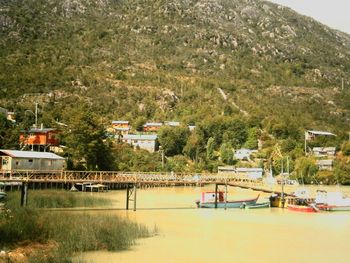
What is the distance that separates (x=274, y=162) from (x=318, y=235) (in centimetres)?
9188

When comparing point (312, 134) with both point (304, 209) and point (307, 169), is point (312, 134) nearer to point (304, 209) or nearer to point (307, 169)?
point (307, 169)

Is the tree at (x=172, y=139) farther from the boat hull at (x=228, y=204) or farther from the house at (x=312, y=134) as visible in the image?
the boat hull at (x=228, y=204)

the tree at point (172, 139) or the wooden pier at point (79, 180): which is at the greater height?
the tree at point (172, 139)

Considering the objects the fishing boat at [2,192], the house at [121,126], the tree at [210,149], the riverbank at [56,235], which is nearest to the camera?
the riverbank at [56,235]

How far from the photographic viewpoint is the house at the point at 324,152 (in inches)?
5837

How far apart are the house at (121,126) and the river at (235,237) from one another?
83.8 meters

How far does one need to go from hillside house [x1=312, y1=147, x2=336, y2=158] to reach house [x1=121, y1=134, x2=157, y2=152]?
4642 centimetres

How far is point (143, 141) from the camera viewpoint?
141625mm

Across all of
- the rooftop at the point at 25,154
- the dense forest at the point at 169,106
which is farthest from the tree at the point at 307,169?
the rooftop at the point at 25,154

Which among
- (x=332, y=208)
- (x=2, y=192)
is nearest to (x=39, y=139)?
(x=2, y=192)

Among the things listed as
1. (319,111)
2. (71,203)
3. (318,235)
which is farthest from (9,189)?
(319,111)

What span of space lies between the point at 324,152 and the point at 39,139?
9234 cm

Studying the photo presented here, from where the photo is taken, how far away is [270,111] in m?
176

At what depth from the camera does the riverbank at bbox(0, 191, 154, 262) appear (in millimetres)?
27422
